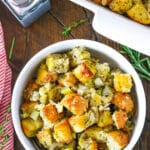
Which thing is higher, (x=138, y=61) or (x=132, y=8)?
(x=132, y=8)

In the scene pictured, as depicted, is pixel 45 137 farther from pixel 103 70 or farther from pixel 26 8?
pixel 26 8

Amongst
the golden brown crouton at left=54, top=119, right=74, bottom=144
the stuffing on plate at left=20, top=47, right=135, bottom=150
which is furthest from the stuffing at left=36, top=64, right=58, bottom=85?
the golden brown crouton at left=54, top=119, right=74, bottom=144

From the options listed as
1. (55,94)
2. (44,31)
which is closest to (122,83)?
(55,94)

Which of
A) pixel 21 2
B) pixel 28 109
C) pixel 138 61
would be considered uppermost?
pixel 21 2

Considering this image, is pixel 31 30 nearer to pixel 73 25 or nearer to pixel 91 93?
pixel 73 25

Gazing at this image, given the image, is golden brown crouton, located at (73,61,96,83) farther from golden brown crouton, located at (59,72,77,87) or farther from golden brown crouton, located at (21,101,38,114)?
golden brown crouton, located at (21,101,38,114)

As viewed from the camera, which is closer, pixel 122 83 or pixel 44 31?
pixel 122 83
